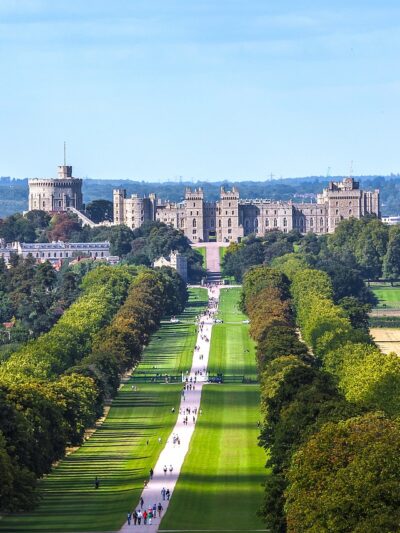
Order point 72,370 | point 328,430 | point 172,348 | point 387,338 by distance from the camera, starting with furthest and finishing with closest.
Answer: point 387,338 < point 172,348 < point 72,370 < point 328,430

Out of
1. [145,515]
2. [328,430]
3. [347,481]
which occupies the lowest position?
[145,515]

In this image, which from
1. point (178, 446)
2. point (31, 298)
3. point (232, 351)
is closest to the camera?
point (178, 446)

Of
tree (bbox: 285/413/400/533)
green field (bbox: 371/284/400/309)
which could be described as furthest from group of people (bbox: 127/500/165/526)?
green field (bbox: 371/284/400/309)

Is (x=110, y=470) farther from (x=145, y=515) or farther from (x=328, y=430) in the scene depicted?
(x=328, y=430)

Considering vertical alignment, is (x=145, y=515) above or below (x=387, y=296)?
above

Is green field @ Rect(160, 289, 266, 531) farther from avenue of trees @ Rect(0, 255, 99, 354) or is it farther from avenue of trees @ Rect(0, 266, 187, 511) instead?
avenue of trees @ Rect(0, 255, 99, 354)

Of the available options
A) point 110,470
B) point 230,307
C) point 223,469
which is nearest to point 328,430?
point 223,469
